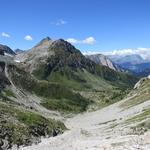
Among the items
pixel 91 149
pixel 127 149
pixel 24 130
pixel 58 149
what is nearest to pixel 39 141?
pixel 24 130

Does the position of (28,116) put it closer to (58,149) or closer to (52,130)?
(52,130)

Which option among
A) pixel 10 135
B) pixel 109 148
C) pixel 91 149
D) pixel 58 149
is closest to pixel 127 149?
pixel 109 148

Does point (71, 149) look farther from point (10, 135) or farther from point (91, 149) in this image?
point (10, 135)

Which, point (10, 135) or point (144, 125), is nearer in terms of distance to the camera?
point (144, 125)

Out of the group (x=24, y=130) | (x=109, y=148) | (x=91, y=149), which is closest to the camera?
(x=109, y=148)

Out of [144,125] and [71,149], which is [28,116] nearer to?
[144,125]

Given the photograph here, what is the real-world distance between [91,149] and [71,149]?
1106cm

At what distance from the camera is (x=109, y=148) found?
211 ft

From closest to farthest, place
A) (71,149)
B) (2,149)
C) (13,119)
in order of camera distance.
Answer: (71,149), (2,149), (13,119)

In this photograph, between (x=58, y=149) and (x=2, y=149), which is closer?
(x=58, y=149)

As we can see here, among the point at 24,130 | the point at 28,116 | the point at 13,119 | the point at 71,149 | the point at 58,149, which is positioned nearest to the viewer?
the point at 71,149

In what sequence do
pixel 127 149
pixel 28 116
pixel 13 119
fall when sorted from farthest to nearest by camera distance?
pixel 28 116 → pixel 13 119 → pixel 127 149

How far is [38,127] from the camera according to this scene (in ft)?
433

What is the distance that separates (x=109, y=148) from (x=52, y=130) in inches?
2918
